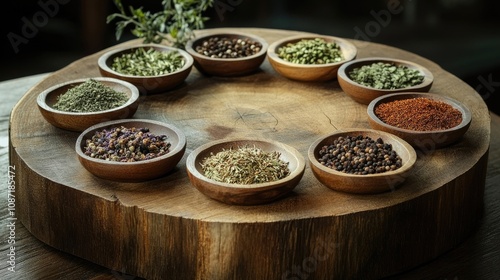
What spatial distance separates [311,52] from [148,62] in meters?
0.83

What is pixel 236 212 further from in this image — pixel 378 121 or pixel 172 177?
pixel 378 121

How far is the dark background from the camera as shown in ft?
21.6

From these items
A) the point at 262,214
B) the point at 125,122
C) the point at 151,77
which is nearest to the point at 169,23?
the point at 151,77

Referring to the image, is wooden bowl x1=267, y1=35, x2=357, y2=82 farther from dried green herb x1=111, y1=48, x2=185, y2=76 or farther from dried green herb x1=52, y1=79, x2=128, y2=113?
dried green herb x1=52, y1=79, x2=128, y2=113

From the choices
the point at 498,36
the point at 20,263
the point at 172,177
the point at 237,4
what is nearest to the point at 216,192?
the point at 172,177

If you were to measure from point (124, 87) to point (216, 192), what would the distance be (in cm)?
103

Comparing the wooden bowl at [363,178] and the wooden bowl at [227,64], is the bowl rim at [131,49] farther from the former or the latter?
the wooden bowl at [363,178]

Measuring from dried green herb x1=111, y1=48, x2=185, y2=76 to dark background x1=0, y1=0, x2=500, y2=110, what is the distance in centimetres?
258

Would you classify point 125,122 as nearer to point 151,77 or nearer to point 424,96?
point 151,77

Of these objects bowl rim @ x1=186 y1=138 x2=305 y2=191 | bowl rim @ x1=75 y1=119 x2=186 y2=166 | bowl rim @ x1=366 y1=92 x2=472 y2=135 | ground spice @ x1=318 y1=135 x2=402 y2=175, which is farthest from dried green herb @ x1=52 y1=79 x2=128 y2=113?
bowl rim @ x1=366 y1=92 x2=472 y2=135

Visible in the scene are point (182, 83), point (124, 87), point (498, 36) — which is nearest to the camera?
point (124, 87)

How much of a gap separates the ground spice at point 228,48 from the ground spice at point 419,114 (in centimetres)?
95

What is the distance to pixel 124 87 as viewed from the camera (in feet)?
11.8

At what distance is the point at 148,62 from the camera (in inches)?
155
